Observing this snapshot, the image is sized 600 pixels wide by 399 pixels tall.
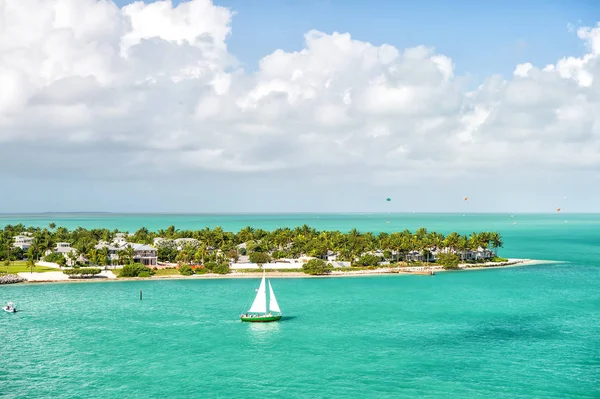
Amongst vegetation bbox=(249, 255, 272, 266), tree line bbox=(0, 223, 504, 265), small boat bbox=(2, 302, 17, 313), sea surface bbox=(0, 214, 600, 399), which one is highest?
tree line bbox=(0, 223, 504, 265)

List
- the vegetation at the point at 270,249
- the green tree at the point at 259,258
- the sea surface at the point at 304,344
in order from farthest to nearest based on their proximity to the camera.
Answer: the green tree at the point at 259,258 < the vegetation at the point at 270,249 < the sea surface at the point at 304,344

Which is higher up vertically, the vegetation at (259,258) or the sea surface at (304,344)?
the vegetation at (259,258)

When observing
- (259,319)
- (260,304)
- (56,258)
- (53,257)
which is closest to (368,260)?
(260,304)

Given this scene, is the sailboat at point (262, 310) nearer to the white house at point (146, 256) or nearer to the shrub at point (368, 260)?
the shrub at point (368, 260)

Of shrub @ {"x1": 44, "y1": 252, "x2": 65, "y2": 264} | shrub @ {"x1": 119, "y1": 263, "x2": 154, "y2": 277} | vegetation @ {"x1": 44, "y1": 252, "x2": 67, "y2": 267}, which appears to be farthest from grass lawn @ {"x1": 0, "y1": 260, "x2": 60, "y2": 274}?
shrub @ {"x1": 119, "y1": 263, "x2": 154, "y2": 277}

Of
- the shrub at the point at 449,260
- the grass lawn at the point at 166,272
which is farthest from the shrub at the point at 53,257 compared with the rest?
the shrub at the point at 449,260

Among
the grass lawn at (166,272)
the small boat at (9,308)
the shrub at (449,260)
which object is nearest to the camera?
the small boat at (9,308)

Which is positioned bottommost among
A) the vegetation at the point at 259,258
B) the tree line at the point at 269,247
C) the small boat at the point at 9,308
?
the small boat at the point at 9,308

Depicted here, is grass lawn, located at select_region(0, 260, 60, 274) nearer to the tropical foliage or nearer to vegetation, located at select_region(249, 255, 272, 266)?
the tropical foliage
